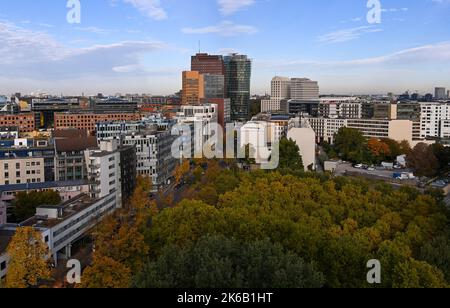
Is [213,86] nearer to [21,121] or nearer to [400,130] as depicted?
[21,121]

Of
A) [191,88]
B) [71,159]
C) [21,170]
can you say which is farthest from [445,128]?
[21,170]

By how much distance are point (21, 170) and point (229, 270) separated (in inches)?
445

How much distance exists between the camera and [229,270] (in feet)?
19.7

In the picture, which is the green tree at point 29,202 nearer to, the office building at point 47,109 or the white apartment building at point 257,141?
the white apartment building at point 257,141

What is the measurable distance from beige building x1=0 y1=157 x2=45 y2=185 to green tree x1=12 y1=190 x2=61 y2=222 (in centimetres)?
278

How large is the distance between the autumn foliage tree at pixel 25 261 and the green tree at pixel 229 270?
240 centimetres

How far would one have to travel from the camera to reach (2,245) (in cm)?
881

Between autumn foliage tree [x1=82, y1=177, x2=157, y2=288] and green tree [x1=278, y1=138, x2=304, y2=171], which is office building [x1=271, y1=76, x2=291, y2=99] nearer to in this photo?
green tree [x1=278, y1=138, x2=304, y2=171]

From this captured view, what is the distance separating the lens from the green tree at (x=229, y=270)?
5.83 meters

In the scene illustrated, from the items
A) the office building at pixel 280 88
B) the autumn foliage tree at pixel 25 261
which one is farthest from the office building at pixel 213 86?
the autumn foliage tree at pixel 25 261

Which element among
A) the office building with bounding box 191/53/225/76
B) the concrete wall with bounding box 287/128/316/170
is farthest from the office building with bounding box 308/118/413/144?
the office building with bounding box 191/53/225/76
